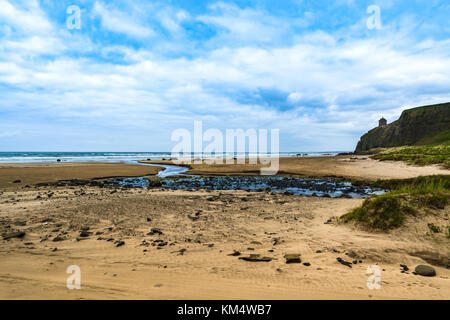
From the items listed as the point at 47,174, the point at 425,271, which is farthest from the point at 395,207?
the point at 47,174

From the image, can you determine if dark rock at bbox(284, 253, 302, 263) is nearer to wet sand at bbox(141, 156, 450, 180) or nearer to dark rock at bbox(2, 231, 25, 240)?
dark rock at bbox(2, 231, 25, 240)

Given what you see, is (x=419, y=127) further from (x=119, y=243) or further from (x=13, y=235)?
(x=13, y=235)

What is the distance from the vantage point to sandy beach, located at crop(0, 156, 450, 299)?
4305 mm

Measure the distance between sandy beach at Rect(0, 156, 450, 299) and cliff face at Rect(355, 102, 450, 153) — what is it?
296ft

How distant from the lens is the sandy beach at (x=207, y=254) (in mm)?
4305

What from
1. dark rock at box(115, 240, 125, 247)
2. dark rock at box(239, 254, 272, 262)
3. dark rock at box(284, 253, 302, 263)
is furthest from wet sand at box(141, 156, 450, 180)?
dark rock at box(115, 240, 125, 247)

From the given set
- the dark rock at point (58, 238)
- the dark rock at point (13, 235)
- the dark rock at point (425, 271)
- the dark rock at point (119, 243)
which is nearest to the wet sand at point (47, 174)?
the dark rock at point (13, 235)

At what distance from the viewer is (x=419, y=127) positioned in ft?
280

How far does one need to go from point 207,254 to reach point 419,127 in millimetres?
107449

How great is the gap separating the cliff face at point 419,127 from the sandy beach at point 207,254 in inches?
3547

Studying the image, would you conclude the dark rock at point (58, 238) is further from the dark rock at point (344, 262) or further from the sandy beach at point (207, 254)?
the dark rock at point (344, 262)
